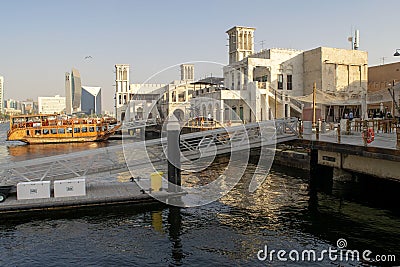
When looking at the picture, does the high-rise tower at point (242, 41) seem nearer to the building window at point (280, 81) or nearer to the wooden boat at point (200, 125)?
the wooden boat at point (200, 125)

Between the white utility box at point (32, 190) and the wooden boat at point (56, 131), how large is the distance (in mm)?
55449

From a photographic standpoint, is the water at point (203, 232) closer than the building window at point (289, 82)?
Yes

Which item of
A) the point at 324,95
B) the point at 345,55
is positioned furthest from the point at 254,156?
the point at 345,55

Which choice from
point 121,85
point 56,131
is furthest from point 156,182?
point 121,85

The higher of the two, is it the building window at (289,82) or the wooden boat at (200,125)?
the building window at (289,82)

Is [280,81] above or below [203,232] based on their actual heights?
above

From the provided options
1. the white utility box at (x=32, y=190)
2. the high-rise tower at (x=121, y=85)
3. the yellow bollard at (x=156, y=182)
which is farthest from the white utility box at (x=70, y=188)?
the high-rise tower at (x=121, y=85)

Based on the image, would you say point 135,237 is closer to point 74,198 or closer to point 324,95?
point 74,198

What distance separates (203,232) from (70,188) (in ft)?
24.4

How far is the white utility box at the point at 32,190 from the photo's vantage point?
17641 millimetres

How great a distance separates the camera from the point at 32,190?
17859 millimetres

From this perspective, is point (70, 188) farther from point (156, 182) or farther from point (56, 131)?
point (56, 131)

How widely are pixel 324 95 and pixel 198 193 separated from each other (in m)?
22.8

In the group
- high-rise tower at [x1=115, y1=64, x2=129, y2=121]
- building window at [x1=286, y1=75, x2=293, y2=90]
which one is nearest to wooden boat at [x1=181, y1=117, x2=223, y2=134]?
building window at [x1=286, y1=75, x2=293, y2=90]
